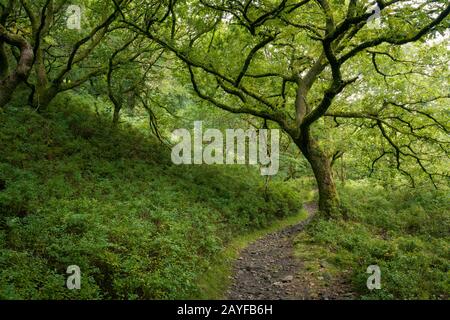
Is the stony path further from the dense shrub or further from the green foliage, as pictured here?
the dense shrub

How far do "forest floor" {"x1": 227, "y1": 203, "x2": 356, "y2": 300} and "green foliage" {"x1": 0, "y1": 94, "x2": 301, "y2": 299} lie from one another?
0.98 meters

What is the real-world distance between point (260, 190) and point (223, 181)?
7.71ft

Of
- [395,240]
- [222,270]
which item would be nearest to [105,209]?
[222,270]

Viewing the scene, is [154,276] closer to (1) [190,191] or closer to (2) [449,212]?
(1) [190,191]

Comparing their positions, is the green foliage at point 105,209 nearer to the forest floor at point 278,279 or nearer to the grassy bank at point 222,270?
the grassy bank at point 222,270

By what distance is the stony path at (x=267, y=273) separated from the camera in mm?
8438

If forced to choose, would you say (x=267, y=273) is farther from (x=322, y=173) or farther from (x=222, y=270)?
(x=322, y=173)

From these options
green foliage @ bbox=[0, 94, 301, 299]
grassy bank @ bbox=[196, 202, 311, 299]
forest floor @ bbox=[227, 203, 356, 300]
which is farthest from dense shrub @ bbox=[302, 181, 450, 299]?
green foliage @ bbox=[0, 94, 301, 299]

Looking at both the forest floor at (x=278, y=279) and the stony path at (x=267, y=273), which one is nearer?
the forest floor at (x=278, y=279)

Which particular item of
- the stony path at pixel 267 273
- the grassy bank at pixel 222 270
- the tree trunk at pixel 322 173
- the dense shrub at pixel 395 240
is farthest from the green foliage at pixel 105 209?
the dense shrub at pixel 395 240

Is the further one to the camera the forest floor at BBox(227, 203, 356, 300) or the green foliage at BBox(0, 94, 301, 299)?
the forest floor at BBox(227, 203, 356, 300)

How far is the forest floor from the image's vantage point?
824 centimetres

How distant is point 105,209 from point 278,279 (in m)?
4.89

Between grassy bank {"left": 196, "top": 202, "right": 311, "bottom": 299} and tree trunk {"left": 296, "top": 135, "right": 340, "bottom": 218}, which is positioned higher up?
tree trunk {"left": 296, "top": 135, "right": 340, "bottom": 218}
